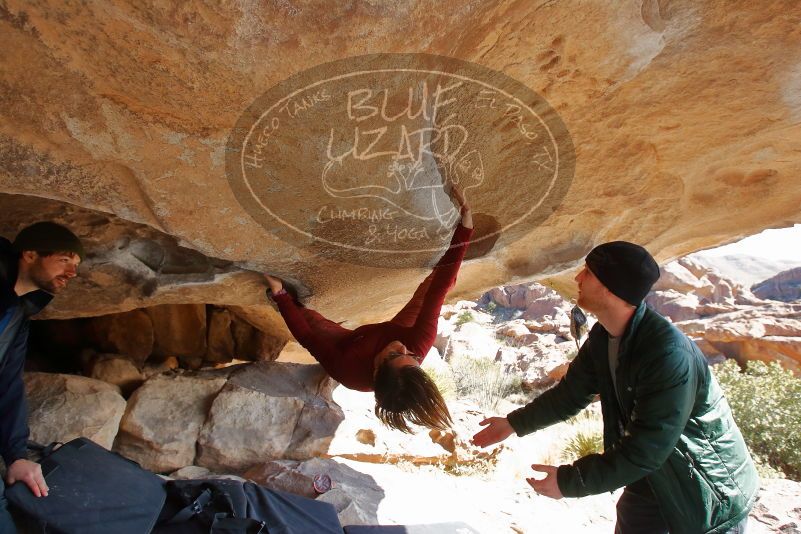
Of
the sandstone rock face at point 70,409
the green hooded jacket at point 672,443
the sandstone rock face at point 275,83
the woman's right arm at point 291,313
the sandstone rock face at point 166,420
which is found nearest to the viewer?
the sandstone rock face at point 275,83

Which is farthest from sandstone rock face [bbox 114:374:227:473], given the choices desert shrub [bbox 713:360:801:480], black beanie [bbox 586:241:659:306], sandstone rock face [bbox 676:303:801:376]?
sandstone rock face [bbox 676:303:801:376]

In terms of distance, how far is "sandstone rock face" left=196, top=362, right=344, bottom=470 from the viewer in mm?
3992

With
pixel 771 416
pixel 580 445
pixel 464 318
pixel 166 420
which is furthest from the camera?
pixel 464 318

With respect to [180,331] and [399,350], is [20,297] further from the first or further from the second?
[180,331]

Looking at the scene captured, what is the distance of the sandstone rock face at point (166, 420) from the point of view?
375 centimetres

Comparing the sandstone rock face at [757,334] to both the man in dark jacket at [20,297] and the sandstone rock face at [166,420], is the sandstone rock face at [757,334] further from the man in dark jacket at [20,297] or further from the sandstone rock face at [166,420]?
the man in dark jacket at [20,297]

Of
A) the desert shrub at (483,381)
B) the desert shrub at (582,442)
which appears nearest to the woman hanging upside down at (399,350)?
the desert shrub at (582,442)

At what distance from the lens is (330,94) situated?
5.88 feet

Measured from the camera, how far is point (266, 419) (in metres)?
4.25

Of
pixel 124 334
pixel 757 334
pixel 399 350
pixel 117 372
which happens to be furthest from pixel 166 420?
pixel 757 334

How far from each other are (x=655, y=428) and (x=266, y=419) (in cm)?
343

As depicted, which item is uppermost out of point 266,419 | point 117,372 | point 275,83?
point 275,83

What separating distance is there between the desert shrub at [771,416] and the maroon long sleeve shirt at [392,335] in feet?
27.2

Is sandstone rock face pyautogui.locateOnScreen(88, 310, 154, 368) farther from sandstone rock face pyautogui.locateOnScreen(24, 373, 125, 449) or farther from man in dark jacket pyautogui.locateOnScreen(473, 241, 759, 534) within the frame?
man in dark jacket pyautogui.locateOnScreen(473, 241, 759, 534)
